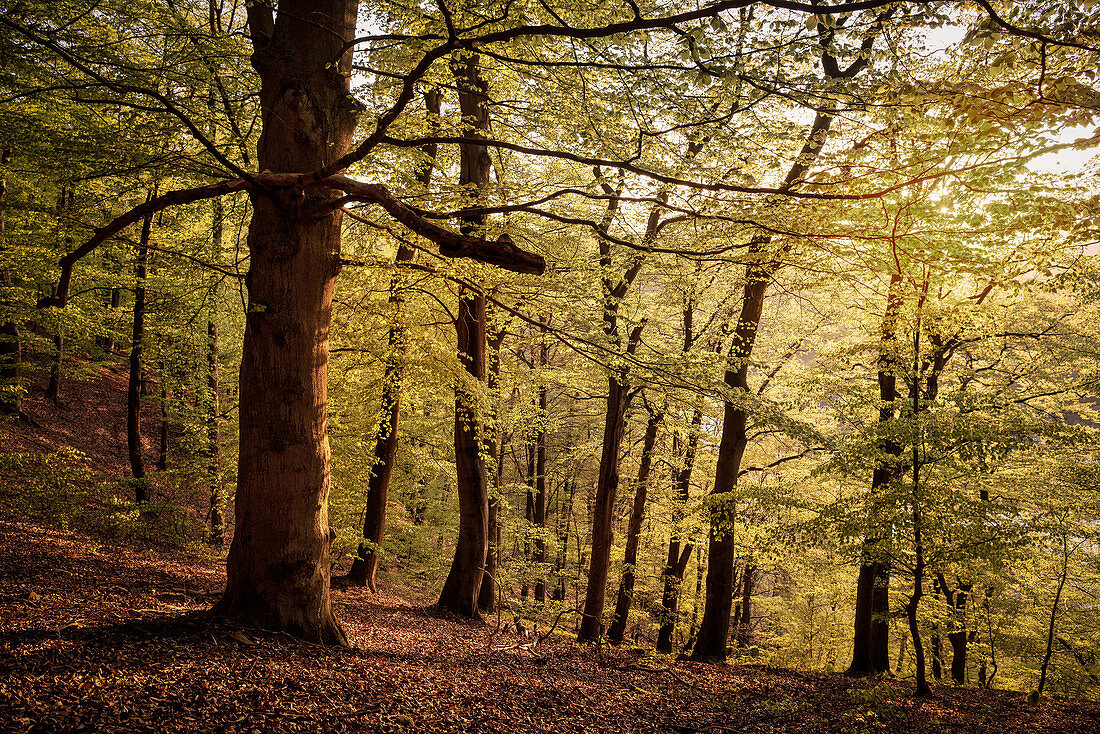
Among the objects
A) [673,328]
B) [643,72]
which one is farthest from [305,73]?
[673,328]

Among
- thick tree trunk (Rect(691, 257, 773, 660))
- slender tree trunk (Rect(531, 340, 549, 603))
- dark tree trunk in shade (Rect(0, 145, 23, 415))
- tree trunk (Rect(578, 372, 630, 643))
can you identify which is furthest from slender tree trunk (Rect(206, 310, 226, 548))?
thick tree trunk (Rect(691, 257, 773, 660))

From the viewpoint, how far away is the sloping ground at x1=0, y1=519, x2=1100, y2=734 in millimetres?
2977

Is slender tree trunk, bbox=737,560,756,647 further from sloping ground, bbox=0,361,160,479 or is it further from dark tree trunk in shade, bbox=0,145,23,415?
dark tree trunk in shade, bbox=0,145,23,415

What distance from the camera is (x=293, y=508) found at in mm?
4371

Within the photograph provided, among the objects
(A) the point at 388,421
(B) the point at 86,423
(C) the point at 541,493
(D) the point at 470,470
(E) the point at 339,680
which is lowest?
(C) the point at 541,493

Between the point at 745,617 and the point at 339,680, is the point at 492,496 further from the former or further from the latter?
the point at 745,617

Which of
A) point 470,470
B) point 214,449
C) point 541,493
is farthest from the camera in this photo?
point 541,493

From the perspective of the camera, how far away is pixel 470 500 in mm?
9641

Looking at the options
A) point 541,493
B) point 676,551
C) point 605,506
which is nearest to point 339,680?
point 605,506

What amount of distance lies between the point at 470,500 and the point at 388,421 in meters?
2.40

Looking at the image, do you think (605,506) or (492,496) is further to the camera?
(492,496)

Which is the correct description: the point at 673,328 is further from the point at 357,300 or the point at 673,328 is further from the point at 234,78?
the point at 234,78

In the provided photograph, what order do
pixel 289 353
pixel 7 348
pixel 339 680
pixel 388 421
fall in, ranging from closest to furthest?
pixel 339 680 < pixel 289 353 < pixel 388 421 < pixel 7 348

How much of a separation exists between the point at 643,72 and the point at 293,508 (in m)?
4.85
